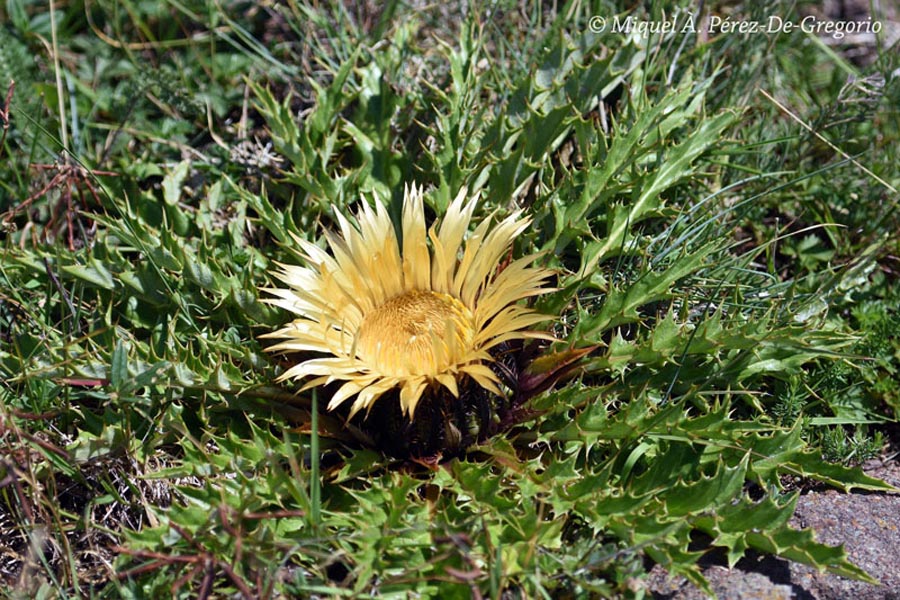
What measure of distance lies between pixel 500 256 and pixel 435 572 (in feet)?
2.94

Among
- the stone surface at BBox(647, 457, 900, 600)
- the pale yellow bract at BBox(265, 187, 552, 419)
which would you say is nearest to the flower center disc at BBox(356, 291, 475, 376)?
the pale yellow bract at BBox(265, 187, 552, 419)

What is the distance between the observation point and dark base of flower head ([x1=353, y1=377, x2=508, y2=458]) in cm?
241

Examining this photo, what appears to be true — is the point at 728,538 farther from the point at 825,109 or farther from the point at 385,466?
the point at 825,109

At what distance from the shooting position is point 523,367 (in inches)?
103

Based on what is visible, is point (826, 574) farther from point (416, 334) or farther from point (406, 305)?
point (406, 305)

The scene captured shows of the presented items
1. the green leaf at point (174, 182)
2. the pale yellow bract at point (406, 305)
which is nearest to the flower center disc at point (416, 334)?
the pale yellow bract at point (406, 305)

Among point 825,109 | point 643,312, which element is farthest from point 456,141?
point 825,109

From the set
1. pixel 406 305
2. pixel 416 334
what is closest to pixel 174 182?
pixel 406 305

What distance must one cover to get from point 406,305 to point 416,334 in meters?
0.18

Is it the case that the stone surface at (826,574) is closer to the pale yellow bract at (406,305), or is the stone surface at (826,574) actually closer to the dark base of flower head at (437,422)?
the dark base of flower head at (437,422)

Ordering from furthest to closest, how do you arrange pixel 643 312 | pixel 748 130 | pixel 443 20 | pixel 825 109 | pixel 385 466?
pixel 443 20, pixel 748 130, pixel 825 109, pixel 643 312, pixel 385 466

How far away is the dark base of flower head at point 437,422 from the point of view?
241cm

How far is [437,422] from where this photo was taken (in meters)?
2.43

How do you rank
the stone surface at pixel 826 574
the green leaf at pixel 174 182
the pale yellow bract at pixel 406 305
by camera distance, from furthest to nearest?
the green leaf at pixel 174 182 → the pale yellow bract at pixel 406 305 → the stone surface at pixel 826 574
